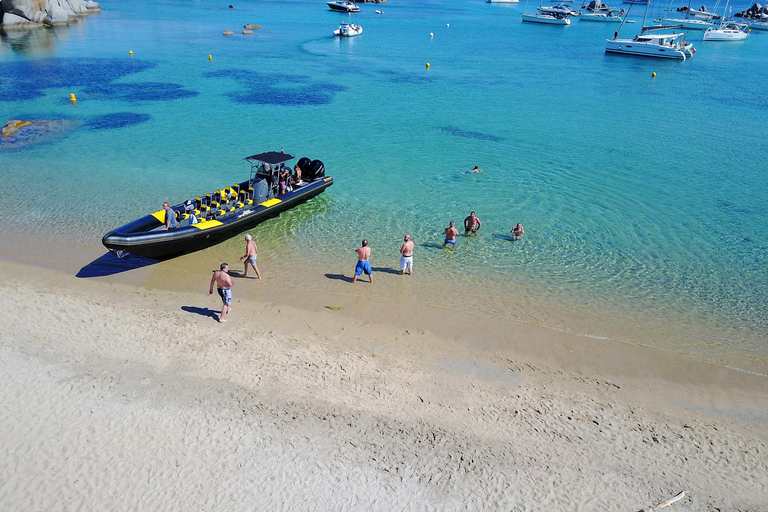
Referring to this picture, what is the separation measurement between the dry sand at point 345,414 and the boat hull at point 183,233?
1.25 meters

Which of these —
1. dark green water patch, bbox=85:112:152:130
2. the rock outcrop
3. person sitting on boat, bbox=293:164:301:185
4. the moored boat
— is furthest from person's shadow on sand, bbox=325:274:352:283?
the moored boat

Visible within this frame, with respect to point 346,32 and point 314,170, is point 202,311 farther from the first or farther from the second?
point 346,32

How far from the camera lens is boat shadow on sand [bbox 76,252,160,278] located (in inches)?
476

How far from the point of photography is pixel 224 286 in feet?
33.4

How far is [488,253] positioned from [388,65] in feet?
99.0

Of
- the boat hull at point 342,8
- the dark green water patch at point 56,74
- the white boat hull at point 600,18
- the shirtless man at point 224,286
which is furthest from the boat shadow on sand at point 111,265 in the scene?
the white boat hull at point 600,18

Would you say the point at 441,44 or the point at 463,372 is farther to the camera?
the point at 441,44

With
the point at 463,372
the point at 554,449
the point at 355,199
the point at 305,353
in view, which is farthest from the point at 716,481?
the point at 355,199

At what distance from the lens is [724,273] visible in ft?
43.7

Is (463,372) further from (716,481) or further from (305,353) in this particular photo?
(716,481)

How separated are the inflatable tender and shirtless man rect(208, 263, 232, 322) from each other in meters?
2.69

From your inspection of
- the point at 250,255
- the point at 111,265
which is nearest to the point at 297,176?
the point at 250,255

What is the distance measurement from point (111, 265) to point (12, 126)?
1441cm

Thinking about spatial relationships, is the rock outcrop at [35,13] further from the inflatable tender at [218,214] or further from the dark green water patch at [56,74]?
the inflatable tender at [218,214]
